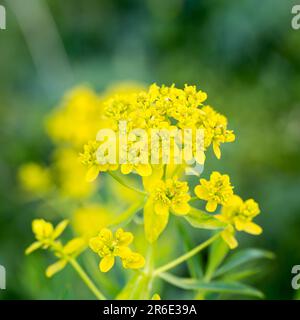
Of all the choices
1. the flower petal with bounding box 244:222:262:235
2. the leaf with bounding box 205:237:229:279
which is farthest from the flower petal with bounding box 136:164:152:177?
the leaf with bounding box 205:237:229:279

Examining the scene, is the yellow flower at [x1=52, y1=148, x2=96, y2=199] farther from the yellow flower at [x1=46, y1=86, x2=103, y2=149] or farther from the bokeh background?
the bokeh background

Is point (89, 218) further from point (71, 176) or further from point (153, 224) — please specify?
point (153, 224)

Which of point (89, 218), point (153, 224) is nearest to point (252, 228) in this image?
point (153, 224)

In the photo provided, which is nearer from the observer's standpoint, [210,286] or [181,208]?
[181,208]

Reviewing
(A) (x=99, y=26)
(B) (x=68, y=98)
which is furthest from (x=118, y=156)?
(A) (x=99, y=26)

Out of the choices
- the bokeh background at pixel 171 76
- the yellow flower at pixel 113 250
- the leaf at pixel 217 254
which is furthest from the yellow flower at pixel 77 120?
the yellow flower at pixel 113 250
